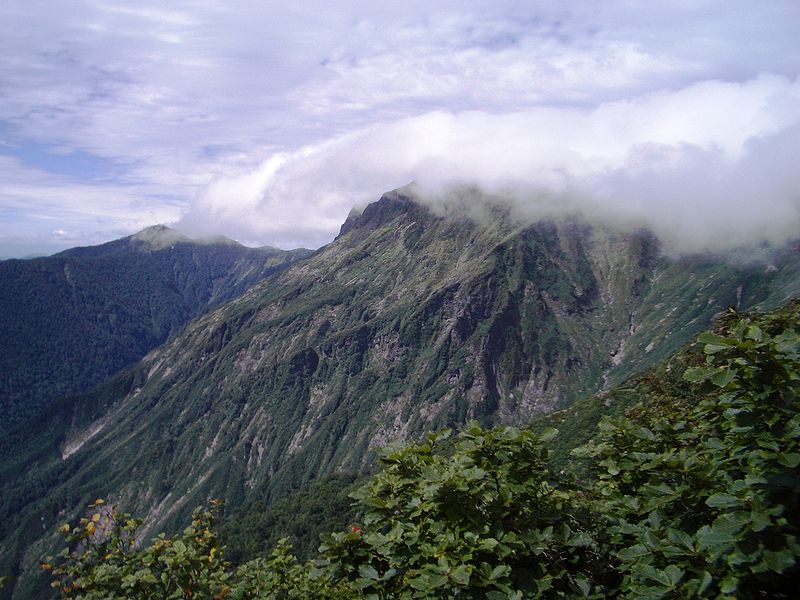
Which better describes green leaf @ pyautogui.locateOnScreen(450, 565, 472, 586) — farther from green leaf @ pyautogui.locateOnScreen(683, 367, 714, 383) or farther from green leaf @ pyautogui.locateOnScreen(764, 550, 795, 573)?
green leaf @ pyautogui.locateOnScreen(683, 367, 714, 383)

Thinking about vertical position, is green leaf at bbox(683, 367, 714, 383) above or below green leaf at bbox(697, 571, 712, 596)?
above

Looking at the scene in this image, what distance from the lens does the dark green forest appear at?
22.4ft

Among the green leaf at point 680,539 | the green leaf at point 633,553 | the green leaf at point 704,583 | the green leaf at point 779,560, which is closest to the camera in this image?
the green leaf at point 779,560

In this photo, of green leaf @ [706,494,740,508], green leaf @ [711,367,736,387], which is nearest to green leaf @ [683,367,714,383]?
green leaf @ [711,367,736,387]

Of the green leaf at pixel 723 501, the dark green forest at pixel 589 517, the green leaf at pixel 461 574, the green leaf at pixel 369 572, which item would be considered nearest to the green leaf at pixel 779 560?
the dark green forest at pixel 589 517

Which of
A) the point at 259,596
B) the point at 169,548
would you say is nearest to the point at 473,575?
the point at 259,596

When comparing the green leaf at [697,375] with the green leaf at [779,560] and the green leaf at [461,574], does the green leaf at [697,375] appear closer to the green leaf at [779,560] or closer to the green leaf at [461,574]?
the green leaf at [779,560]

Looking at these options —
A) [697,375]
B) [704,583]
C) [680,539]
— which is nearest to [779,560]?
[704,583]

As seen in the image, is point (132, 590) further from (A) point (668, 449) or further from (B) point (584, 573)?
(A) point (668, 449)

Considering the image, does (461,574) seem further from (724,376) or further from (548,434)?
(724,376)

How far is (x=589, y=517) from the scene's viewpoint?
9.53 meters

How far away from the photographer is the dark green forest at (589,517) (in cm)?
682

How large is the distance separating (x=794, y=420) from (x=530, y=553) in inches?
175

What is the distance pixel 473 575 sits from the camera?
7699 millimetres
